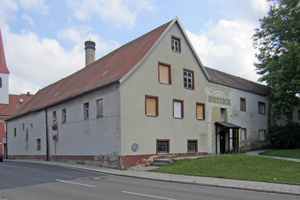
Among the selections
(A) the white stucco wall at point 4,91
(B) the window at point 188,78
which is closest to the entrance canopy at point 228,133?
(B) the window at point 188,78

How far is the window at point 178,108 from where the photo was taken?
70.6ft

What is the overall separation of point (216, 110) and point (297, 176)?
12.2 metres

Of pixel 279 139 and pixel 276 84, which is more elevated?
pixel 276 84

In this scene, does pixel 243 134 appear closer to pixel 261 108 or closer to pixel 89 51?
pixel 261 108

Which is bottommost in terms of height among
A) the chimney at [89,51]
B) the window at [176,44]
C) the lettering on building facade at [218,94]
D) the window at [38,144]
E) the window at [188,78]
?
the window at [38,144]

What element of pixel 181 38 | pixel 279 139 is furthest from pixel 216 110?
pixel 279 139

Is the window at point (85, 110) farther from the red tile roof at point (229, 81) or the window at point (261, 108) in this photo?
the window at point (261, 108)

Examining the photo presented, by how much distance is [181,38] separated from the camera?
22641mm

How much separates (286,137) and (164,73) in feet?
→ 54.6

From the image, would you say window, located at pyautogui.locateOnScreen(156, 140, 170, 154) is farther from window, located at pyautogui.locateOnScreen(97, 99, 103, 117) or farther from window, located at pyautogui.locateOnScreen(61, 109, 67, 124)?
window, located at pyautogui.locateOnScreen(61, 109, 67, 124)

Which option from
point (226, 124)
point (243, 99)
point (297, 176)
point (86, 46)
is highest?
point (86, 46)

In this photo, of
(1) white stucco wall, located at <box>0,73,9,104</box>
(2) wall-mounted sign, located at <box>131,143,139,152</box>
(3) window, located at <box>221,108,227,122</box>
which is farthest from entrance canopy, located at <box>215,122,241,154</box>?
(1) white stucco wall, located at <box>0,73,9,104</box>

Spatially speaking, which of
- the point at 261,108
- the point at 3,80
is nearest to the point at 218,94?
the point at 261,108

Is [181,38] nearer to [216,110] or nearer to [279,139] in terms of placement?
[216,110]
